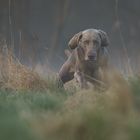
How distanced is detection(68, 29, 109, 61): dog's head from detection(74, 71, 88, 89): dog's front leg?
0.64 feet

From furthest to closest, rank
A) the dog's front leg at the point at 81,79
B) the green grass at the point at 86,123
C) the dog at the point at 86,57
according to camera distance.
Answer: the dog at the point at 86,57 → the dog's front leg at the point at 81,79 → the green grass at the point at 86,123

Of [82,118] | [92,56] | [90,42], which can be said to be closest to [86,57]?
[92,56]

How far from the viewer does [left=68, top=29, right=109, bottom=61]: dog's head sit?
8.12 metres

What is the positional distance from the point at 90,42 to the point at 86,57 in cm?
23

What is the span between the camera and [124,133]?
153 inches

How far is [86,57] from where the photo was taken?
8133 millimetres

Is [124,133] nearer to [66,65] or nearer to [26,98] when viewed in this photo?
[26,98]

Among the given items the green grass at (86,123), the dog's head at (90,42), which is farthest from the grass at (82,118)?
the dog's head at (90,42)

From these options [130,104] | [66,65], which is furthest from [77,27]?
[130,104]

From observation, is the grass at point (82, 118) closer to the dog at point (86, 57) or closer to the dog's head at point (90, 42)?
the dog at point (86, 57)

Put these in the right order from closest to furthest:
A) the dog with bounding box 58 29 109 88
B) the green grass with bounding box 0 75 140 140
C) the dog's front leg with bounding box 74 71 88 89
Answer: the green grass with bounding box 0 75 140 140 < the dog's front leg with bounding box 74 71 88 89 < the dog with bounding box 58 29 109 88

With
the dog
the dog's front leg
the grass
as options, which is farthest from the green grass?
the dog

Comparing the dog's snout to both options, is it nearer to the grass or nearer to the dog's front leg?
the dog's front leg

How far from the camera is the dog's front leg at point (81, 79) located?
304 inches
